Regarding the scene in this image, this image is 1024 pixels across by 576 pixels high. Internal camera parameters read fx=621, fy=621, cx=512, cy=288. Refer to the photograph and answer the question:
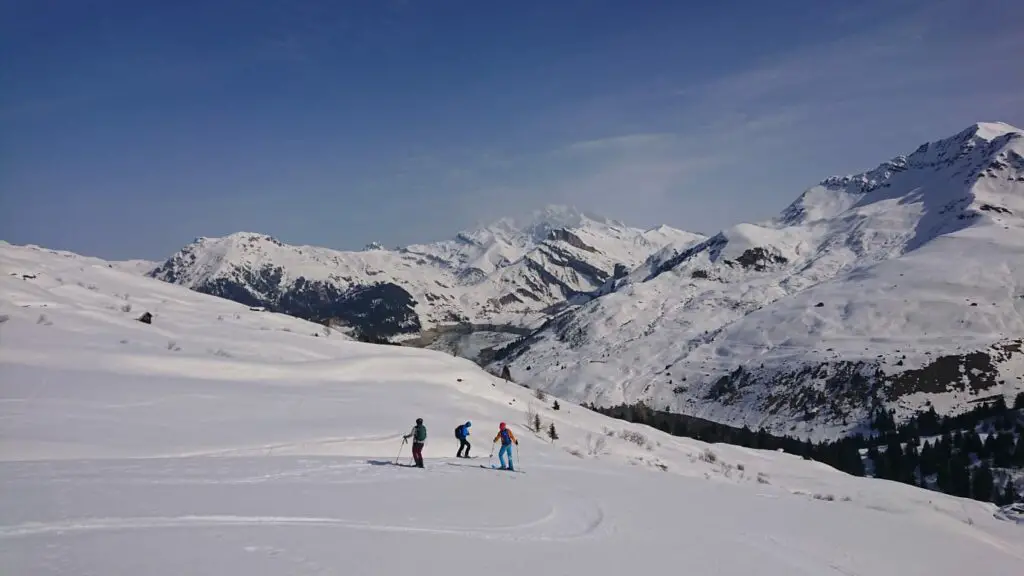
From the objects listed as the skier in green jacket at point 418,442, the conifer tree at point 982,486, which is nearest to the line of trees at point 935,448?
the conifer tree at point 982,486

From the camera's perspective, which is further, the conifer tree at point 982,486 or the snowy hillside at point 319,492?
the conifer tree at point 982,486

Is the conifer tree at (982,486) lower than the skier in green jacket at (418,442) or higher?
lower

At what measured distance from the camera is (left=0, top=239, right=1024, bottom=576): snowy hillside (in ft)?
33.5

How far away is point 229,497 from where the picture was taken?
13.2m

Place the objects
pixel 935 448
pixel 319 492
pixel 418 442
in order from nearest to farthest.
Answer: pixel 319 492 → pixel 418 442 → pixel 935 448

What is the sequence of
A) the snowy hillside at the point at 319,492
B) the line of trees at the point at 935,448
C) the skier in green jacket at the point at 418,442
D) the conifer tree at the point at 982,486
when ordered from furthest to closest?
1. the line of trees at the point at 935,448
2. the conifer tree at the point at 982,486
3. the skier in green jacket at the point at 418,442
4. the snowy hillside at the point at 319,492

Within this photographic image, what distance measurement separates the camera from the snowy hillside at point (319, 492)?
1020 cm

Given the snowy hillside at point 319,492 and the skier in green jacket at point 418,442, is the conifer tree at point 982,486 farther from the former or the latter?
the skier in green jacket at point 418,442

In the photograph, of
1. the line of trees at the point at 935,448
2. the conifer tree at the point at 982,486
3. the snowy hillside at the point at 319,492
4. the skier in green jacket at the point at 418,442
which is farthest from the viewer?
the line of trees at the point at 935,448

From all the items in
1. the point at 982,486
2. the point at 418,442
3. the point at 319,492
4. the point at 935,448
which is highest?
the point at 418,442

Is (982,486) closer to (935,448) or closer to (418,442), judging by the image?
(935,448)

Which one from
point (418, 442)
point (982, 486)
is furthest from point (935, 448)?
point (418, 442)

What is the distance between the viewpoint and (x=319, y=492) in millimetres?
14602

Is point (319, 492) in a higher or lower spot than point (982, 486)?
higher
